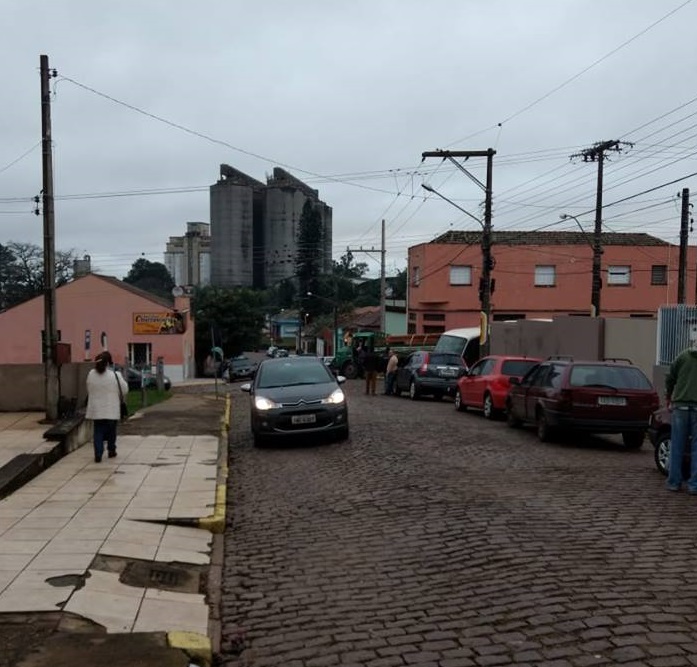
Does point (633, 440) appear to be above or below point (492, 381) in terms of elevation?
below

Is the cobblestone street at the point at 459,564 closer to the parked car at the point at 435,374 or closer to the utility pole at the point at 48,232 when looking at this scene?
the utility pole at the point at 48,232

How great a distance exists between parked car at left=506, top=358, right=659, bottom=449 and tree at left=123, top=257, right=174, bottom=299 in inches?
3466

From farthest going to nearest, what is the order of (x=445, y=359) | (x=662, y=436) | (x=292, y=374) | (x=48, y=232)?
1. (x=445, y=359)
2. (x=48, y=232)
3. (x=292, y=374)
4. (x=662, y=436)

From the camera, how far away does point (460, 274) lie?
47312mm

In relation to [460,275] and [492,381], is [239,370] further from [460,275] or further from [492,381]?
[492,381]

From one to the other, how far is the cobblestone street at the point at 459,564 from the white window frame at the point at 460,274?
3568 centimetres

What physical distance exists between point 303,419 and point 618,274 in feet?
126

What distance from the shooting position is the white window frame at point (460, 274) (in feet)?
155

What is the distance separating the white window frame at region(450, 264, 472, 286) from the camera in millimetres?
47125

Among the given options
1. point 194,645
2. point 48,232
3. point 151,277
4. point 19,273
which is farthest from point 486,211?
point 151,277

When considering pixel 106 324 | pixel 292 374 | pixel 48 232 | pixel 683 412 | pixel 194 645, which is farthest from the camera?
pixel 106 324

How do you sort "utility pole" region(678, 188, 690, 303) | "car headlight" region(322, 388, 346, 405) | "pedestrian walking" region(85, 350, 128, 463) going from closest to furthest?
"pedestrian walking" region(85, 350, 128, 463)
"car headlight" region(322, 388, 346, 405)
"utility pole" region(678, 188, 690, 303)

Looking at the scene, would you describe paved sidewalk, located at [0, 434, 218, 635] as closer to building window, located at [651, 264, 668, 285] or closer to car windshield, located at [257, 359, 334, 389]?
car windshield, located at [257, 359, 334, 389]

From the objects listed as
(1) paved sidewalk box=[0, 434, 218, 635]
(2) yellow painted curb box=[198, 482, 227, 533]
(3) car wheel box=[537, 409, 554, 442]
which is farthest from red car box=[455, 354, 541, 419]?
(2) yellow painted curb box=[198, 482, 227, 533]
